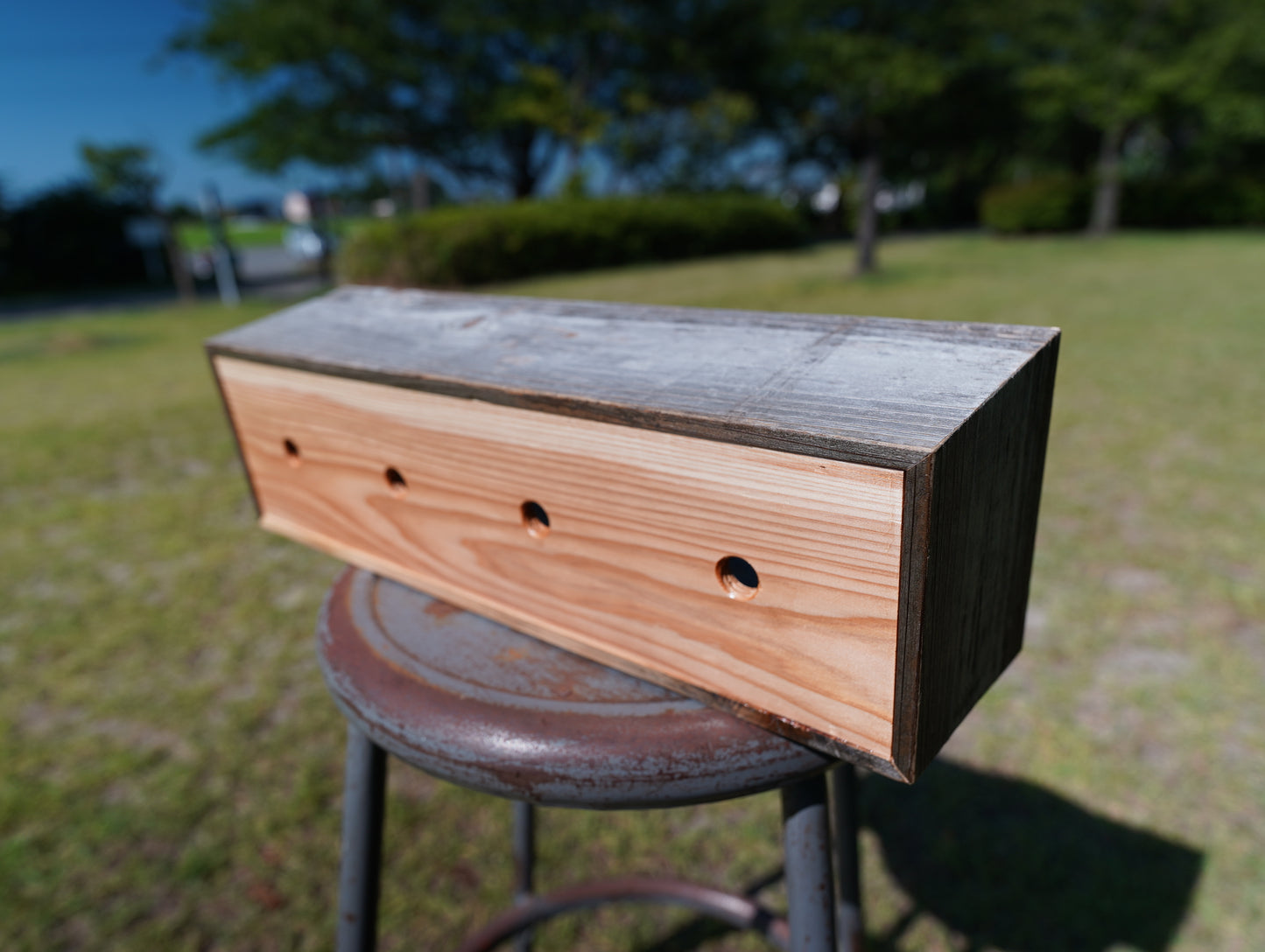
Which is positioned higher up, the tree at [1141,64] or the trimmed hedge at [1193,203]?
the tree at [1141,64]

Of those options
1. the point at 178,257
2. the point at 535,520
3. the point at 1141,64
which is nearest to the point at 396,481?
the point at 535,520

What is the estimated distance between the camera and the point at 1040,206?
2002cm

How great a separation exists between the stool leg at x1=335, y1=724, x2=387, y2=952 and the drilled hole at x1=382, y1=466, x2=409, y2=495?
1.13 ft

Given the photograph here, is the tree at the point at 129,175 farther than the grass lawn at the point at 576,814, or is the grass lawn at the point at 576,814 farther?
the tree at the point at 129,175

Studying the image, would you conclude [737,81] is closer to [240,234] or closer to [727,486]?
[727,486]

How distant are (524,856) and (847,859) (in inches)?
30.5

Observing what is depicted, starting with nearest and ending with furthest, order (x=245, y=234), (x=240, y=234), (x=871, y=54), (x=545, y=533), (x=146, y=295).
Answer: (x=545, y=533) → (x=871, y=54) → (x=146, y=295) → (x=240, y=234) → (x=245, y=234)

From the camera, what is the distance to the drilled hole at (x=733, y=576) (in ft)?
2.70

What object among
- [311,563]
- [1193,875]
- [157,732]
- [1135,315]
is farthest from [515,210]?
[1193,875]

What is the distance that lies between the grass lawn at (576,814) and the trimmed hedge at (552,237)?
268 inches

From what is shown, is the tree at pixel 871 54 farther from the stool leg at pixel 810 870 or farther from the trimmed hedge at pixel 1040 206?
the stool leg at pixel 810 870

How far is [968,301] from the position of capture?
9758 mm

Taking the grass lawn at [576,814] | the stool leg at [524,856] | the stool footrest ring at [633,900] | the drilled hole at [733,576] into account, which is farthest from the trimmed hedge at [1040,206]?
the drilled hole at [733,576]

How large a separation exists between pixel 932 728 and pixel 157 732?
2588 mm
